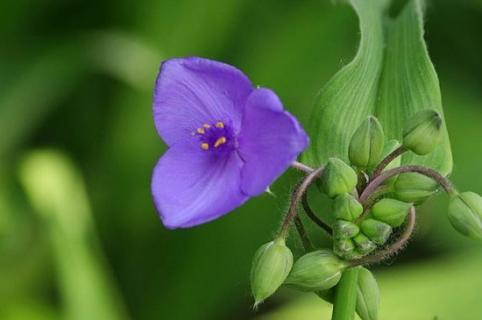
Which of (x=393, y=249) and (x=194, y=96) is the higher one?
(x=194, y=96)

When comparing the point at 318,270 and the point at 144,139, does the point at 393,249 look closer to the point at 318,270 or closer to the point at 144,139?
the point at 318,270

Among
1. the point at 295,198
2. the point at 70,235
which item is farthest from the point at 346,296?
the point at 70,235

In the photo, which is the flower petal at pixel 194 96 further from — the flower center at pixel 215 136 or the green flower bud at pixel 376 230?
the green flower bud at pixel 376 230

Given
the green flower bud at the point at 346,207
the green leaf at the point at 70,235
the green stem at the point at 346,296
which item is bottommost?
the green leaf at the point at 70,235

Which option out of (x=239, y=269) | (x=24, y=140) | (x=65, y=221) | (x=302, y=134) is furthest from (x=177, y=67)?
(x=24, y=140)

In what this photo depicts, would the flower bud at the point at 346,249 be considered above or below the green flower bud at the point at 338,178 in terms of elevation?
below

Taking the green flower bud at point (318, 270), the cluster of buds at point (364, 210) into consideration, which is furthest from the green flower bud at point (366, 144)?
the green flower bud at point (318, 270)

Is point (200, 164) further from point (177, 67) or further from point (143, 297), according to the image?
point (143, 297)
